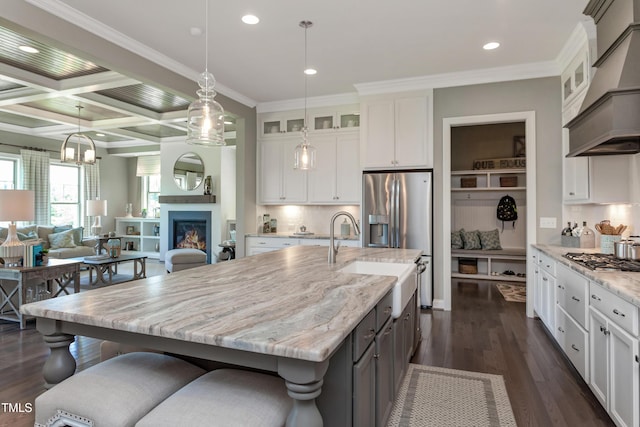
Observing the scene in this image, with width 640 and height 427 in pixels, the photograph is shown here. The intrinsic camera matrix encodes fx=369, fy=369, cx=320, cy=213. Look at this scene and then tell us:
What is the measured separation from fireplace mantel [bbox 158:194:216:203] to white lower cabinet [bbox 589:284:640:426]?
267 inches

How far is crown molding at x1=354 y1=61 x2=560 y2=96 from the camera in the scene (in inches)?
165

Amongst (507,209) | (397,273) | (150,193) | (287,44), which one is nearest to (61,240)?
Answer: (150,193)

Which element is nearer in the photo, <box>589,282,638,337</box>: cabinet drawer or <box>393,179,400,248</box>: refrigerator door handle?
<box>589,282,638,337</box>: cabinet drawer

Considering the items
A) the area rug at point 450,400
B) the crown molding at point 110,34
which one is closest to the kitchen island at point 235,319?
the area rug at point 450,400

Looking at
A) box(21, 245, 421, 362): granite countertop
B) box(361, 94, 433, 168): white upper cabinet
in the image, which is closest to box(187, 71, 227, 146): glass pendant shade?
box(21, 245, 421, 362): granite countertop

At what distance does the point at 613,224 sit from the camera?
11.5 ft

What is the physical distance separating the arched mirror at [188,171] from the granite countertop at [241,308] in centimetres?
615

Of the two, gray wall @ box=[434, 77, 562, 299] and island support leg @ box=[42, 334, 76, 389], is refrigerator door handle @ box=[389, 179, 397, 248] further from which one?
island support leg @ box=[42, 334, 76, 389]

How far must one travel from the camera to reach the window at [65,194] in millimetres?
8094

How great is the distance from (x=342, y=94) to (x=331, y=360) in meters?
4.45

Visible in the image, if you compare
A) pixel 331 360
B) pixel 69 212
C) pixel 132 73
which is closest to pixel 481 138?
pixel 132 73

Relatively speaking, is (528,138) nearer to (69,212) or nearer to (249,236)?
(249,236)

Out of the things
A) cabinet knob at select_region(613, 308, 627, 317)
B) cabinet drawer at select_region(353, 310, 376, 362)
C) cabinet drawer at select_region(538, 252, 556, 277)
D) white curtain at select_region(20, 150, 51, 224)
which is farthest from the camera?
white curtain at select_region(20, 150, 51, 224)

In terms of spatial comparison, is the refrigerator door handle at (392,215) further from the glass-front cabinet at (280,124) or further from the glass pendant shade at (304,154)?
the glass-front cabinet at (280,124)
